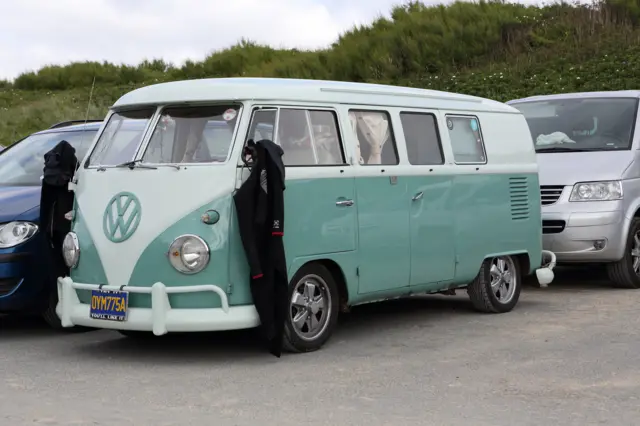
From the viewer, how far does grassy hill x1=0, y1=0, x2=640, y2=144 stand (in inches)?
955

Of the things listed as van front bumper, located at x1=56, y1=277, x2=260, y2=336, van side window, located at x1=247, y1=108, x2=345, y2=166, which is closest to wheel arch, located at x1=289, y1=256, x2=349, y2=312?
van front bumper, located at x1=56, y1=277, x2=260, y2=336

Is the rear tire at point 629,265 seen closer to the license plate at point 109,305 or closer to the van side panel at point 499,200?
the van side panel at point 499,200

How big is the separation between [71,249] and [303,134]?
1896 millimetres

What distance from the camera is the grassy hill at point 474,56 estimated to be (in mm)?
24266

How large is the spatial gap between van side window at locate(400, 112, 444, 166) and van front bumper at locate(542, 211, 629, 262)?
2.49 metres

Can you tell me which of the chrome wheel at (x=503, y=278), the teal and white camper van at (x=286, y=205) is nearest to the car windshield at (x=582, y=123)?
the chrome wheel at (x=503, y=278)

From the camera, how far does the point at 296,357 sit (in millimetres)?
8242

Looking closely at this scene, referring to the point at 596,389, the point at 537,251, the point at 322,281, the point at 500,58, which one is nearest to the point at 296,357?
the point at 322,281

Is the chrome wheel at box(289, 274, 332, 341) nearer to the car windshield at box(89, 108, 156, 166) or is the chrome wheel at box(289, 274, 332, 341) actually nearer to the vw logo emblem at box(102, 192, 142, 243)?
the vw logo emblem at box(102, 192, 142, 243)

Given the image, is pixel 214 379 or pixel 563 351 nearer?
pixel 214 379

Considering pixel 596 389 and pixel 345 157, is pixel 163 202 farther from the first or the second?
pixel 596 389

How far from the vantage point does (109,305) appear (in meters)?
8.05

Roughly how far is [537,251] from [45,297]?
4.56m

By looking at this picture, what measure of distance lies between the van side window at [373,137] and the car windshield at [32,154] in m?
2.85
